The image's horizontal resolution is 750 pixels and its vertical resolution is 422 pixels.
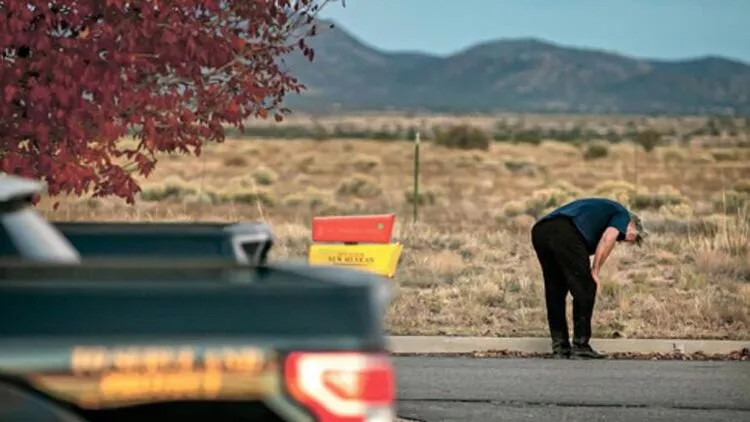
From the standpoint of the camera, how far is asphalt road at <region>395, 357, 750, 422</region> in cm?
1104

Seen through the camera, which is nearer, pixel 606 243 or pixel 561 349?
pixel 606 243

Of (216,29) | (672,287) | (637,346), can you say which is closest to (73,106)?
(216,29)

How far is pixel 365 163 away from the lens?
6575 cm

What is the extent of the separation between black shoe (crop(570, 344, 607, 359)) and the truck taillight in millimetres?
10852

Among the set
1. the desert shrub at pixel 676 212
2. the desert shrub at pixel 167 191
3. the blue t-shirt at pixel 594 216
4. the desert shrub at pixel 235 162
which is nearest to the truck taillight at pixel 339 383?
the blue t-shirt at pixel 594 216

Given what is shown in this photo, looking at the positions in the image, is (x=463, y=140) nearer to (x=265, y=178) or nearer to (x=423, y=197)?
(x=265, y=178)

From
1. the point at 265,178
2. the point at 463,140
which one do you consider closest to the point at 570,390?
the point at 265,178

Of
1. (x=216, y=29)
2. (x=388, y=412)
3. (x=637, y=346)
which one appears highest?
(x=216, y=29)

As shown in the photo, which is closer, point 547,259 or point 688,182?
point 547,259

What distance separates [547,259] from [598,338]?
151 centimetres

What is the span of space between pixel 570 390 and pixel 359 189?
35507 millimetres

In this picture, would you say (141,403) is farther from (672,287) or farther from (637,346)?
(672,287)

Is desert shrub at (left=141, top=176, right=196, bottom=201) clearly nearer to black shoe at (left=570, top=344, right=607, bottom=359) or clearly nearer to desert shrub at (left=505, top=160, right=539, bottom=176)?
desert shrub at (left=505, top=160, right=539, bottom=176)

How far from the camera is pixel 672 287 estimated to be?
63.3 feet
